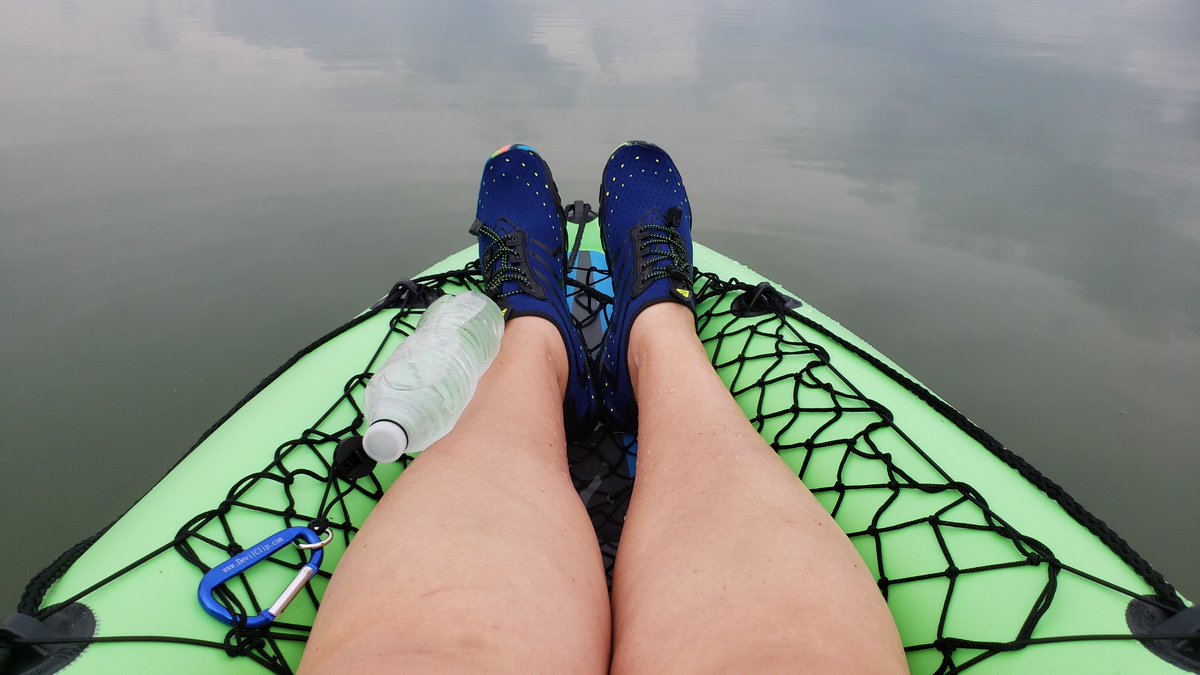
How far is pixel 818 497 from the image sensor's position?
3.42 feet

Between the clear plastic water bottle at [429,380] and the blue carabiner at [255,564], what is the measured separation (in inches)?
7.1

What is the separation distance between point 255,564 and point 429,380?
1.12ft

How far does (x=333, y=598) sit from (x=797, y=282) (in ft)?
6.70

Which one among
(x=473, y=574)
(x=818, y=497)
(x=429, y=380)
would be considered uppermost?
(x=429, y=380)

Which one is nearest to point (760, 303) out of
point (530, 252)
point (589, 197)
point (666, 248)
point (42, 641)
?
point (666, 248)

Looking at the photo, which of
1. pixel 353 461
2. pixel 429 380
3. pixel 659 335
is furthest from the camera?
pixel 659 335

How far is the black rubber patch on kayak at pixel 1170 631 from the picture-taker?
0.68 meters

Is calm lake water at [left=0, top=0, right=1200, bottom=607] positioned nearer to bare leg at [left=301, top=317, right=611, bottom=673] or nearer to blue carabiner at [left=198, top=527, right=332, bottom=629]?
blue carabiner at [left=198, top=527, right=332, bottom=629]

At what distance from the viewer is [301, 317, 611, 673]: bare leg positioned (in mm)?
653

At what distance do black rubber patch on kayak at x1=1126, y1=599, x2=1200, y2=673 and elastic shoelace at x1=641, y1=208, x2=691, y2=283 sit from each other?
3.46ft

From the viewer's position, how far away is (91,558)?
33.7 inches

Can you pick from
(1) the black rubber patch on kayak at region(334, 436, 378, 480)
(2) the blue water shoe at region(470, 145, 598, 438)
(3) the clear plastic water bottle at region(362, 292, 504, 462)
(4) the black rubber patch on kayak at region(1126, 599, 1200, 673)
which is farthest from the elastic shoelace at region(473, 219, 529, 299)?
(4) the black rubber patch on kayak at region(1126, 599, 1200, 673)

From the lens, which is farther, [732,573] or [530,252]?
[530,252]

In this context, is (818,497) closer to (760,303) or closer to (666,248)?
(760,303)
